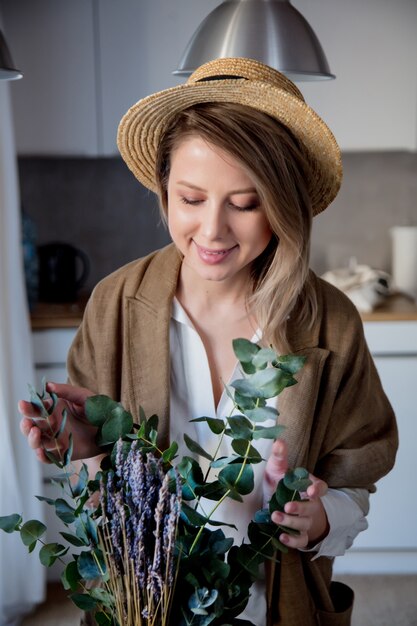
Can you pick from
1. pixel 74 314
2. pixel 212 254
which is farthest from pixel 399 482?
pixel 212 254

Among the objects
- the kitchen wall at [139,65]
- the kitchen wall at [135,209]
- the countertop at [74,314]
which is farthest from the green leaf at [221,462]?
the kitchen wall at [135,209]

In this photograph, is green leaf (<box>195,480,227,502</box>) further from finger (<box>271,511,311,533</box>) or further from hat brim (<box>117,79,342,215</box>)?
hat brim (<box>117,79,342,215</box>)

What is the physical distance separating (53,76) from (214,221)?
6.89ft

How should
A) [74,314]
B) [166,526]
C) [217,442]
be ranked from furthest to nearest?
[74,314] → [217,442] → [166,526]

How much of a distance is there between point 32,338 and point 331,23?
153cm

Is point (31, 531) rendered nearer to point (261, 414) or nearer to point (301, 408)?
point (261, 414)

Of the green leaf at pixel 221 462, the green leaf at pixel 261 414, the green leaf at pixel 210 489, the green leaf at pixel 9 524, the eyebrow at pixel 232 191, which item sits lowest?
the green leaf at pixel 9 524

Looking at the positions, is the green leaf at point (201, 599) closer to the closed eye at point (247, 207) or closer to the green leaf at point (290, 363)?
the green leaf at point (290, 363)

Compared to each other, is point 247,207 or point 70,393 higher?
point 247,207

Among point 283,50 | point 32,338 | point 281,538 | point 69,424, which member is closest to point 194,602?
point 281,538

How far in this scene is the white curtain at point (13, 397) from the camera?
2.63 meters

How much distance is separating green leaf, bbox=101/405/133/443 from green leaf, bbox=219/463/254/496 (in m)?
0.13

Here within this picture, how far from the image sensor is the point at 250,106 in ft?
4.14

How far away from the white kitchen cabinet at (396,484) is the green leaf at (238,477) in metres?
2.11
